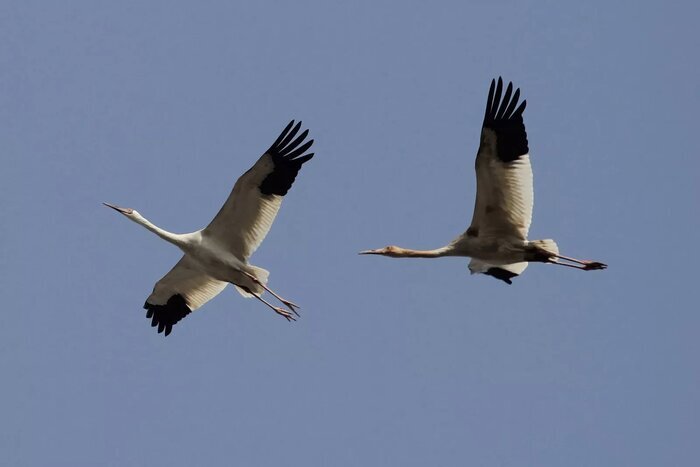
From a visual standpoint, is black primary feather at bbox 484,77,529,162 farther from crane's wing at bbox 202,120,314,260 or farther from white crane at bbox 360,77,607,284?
crane's wing at bbox 202,120,314,260

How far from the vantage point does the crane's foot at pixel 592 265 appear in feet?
63.9

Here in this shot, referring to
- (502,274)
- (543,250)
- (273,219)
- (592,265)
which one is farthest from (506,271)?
(273,219)

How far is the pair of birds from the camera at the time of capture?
62.7ft

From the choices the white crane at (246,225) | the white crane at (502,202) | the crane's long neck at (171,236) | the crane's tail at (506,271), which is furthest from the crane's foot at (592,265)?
the crane's long neck at (171,236)

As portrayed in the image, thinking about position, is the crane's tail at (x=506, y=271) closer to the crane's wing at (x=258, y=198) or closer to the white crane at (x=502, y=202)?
the white crane at (x=502, y=202)

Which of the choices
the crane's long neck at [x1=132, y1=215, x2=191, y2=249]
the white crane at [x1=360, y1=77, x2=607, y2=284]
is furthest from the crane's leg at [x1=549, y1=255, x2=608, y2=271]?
the crane's long neck at [x1=132, y1=215, x2=191, y2=249]

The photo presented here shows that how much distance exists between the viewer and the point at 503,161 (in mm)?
19094

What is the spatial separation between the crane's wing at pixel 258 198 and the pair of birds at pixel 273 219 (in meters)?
0.02

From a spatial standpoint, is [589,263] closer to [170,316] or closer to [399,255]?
[399,255]

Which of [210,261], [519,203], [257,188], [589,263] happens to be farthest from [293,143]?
[589,263]

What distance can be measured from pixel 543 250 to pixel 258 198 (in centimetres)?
457

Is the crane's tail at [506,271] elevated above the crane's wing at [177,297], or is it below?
above

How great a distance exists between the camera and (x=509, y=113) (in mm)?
19094

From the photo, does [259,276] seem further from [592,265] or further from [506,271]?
[592,265]
